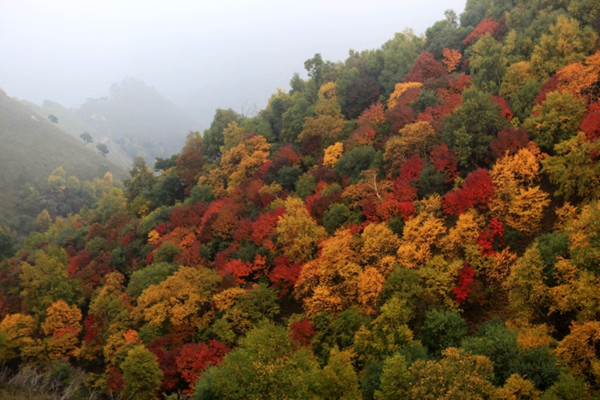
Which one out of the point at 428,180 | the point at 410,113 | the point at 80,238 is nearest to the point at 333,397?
the point at 428,180

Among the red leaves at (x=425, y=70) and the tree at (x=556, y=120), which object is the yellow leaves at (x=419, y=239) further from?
the red leaves at (x=425, y=70)

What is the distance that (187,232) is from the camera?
200 ft

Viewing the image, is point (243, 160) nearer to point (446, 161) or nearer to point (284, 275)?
point (284, 275)

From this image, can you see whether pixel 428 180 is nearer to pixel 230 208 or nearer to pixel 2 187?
pixel 230 208

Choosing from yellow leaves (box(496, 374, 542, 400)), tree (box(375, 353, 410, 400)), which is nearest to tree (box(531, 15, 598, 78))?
yellow leaves (box(496, 374, 542, 400))

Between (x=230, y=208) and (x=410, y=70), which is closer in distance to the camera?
(x=230, y=208)

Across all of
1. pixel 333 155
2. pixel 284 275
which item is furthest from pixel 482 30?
pixel 284 275

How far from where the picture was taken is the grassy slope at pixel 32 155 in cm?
13488

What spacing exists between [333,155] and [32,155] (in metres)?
147

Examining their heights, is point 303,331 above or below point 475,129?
below

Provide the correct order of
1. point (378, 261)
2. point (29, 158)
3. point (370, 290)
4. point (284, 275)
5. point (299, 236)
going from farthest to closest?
point (29, 158) < point (299, 236) < point (284, 275) < point (378, 261) < point (370, 290)

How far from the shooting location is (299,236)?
148 feet

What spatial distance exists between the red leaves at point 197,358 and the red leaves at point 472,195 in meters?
26.1

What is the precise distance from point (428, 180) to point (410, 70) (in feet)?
128
